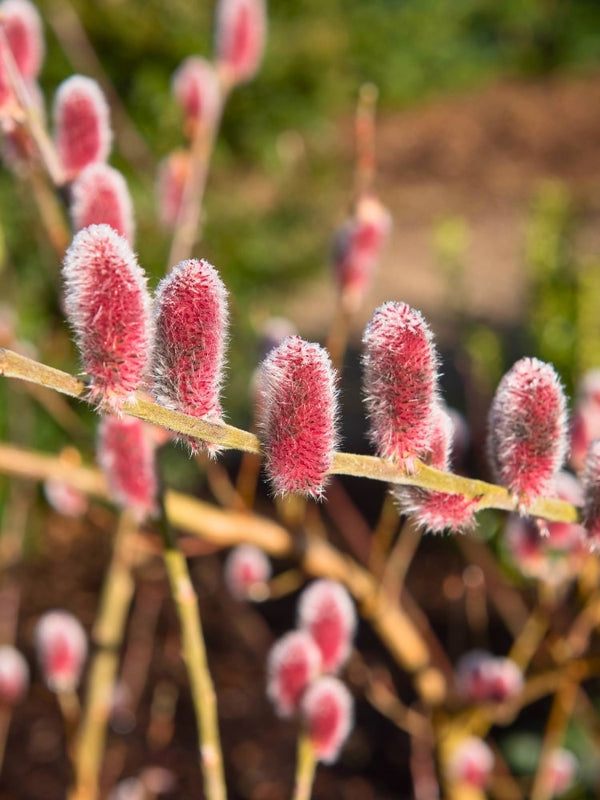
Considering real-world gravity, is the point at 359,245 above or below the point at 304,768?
above

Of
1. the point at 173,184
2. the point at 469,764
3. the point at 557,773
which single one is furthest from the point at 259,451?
the point at 557,773

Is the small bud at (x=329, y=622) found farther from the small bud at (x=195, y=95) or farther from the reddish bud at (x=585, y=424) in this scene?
the small bud at (x=195, y=95)

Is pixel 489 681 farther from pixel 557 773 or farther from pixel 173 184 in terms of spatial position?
pixel 173 184

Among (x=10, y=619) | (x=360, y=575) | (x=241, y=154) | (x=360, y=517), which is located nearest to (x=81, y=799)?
(x=360, y=575)

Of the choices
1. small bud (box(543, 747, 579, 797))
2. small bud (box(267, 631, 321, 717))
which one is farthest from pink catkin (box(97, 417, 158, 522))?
small bud (box(543, 747, 579, 797))

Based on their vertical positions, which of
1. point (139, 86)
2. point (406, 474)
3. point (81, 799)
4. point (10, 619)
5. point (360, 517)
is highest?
point (139, 86)

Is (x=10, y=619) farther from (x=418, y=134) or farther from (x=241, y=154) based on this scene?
(x=418, y=134)

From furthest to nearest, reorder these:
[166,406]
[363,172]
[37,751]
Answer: [37,751]
[363,172]
[166,406]

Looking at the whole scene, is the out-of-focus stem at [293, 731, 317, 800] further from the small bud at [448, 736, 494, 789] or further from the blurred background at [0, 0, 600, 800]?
the small bud at [448, 736, 494, 789]
